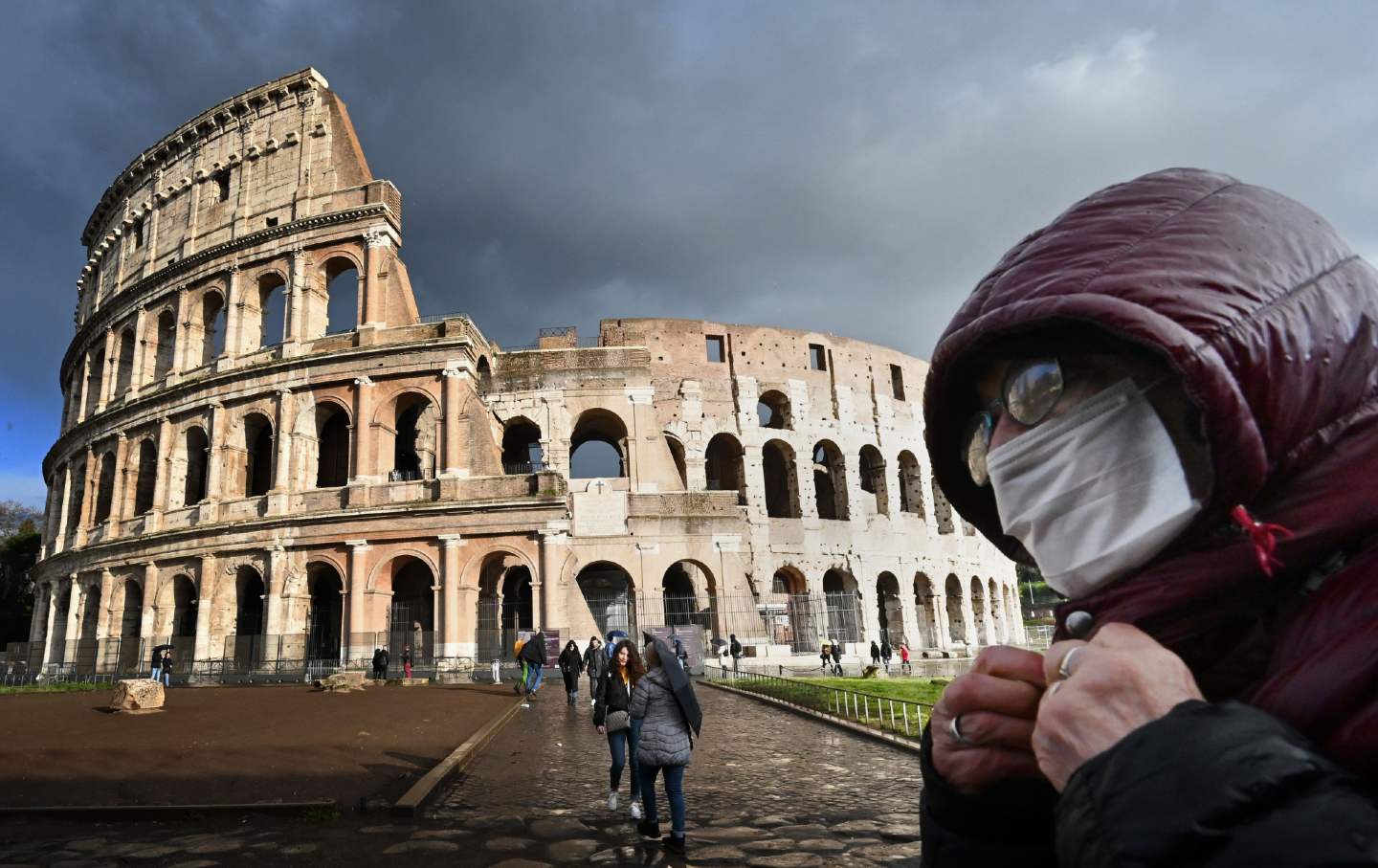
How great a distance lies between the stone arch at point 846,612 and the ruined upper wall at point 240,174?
19.4 metres

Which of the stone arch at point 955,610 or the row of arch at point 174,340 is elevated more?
the row of arch at point 174,340

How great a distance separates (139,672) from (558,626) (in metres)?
12.5

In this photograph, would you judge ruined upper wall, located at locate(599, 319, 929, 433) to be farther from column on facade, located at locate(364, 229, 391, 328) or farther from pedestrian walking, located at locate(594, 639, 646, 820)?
pedestrian walking, located at locate(594, 639, 646, 820)

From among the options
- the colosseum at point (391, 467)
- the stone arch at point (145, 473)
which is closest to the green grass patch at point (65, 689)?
the colosseum at point (391, 467)

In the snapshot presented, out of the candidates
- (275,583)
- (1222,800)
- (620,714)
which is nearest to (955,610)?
(275,583)

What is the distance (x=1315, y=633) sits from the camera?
0.67 meters

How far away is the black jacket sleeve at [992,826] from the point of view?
36.6 inches

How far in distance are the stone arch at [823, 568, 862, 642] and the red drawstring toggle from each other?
2345cm

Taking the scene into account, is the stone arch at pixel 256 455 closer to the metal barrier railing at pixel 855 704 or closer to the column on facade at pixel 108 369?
the column on facade at pixel 108 369

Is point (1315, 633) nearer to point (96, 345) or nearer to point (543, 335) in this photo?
point (543, 335)

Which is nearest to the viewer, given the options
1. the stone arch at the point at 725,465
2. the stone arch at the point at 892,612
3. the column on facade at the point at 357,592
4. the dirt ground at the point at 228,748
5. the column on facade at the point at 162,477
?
the dirt ground at the point at 228,748

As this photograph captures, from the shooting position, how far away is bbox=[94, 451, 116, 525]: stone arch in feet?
91.5

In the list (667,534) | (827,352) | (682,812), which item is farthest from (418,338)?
(682,812)

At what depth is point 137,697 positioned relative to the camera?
11891mm
